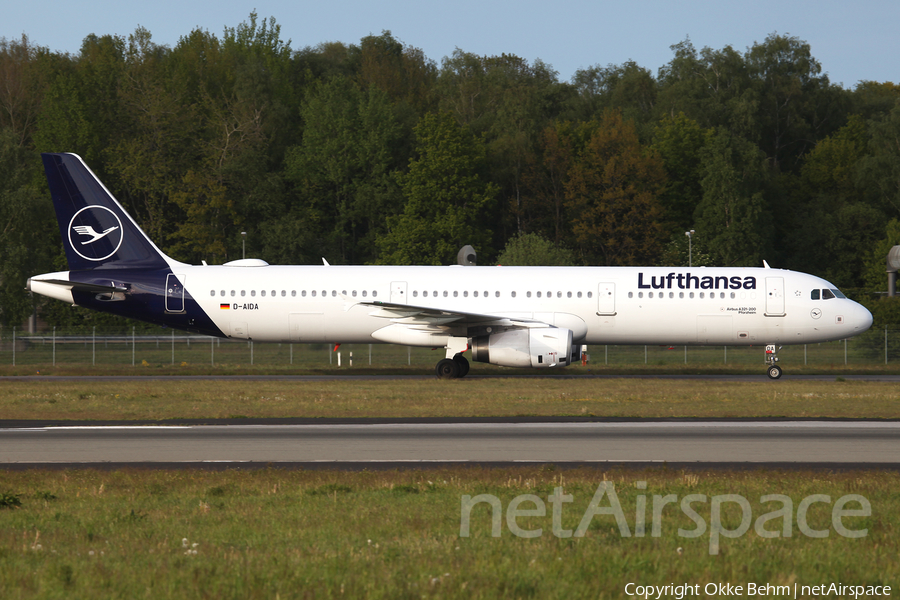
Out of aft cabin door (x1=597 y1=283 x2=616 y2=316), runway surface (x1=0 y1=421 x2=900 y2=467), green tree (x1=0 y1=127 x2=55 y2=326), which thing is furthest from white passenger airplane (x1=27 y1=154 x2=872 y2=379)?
green tree (x1=0 y1=127 x2=55 y2=326)

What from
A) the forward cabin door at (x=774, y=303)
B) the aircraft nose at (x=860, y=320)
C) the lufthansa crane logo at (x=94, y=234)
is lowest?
the aircraft nose at (x=860, y=320)

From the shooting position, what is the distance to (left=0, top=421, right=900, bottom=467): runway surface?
48.6 ft

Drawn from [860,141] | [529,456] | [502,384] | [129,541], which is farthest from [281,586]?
[860,141]

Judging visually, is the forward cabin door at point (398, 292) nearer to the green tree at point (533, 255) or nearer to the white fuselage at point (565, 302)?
the white fuselage at point (565, 302)

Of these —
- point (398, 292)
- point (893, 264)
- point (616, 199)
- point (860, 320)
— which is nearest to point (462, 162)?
point (616, 199)

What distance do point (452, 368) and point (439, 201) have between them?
4376 cm

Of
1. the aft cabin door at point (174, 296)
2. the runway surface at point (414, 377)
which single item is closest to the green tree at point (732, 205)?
the runway surface at point (414, 377)

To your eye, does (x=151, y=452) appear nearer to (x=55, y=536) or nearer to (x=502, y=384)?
(x=55, y=536)

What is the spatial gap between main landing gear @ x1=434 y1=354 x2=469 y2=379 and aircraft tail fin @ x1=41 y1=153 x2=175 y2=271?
10.5 meters

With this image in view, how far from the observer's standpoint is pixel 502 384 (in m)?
30.5

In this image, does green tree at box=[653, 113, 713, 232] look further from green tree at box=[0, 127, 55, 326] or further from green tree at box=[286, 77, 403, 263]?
green tree at box=[0, 127, 55, 326]

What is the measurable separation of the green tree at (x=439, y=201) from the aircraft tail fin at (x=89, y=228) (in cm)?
3994

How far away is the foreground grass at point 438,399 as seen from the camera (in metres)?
22.0

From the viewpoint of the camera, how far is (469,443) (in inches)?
662
